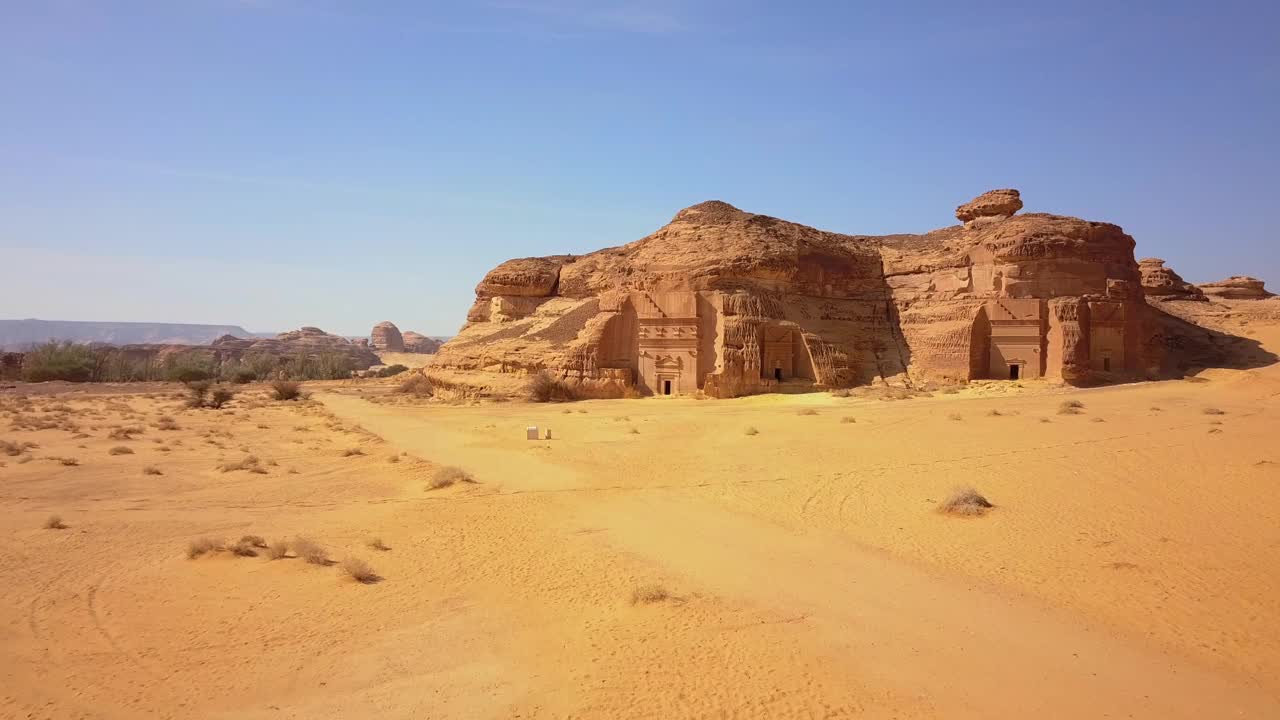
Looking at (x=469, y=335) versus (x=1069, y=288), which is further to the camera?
(x=469, y=335)

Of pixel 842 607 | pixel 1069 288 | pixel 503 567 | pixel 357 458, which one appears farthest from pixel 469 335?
pixel 842 607

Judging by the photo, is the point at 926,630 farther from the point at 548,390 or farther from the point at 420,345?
the point at 420,345

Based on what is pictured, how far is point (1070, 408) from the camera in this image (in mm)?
21172

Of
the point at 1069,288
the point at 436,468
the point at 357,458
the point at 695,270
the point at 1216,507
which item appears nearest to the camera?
the point at 1216,507

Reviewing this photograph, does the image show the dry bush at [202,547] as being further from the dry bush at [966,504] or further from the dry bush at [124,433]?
the dry bush at [124,433]

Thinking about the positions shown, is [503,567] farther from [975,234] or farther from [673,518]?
[975,234]

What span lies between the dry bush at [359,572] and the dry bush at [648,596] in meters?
3.36

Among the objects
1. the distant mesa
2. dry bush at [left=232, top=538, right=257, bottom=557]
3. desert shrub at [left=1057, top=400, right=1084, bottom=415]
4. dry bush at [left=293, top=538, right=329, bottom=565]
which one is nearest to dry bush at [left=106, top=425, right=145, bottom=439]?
dry bush at [left=232, top=538, right=257, bottom=557]

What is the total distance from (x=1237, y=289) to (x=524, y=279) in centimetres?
5166

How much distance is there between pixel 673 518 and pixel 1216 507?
27.4 ft

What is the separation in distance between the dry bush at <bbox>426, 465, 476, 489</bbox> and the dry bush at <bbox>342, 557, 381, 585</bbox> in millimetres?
A: 5448

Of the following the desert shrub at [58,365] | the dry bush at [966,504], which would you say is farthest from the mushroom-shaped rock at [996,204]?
the desert shrub at [58,365]

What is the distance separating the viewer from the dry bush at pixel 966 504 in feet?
36.3

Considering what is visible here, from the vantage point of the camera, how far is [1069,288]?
3070cm
